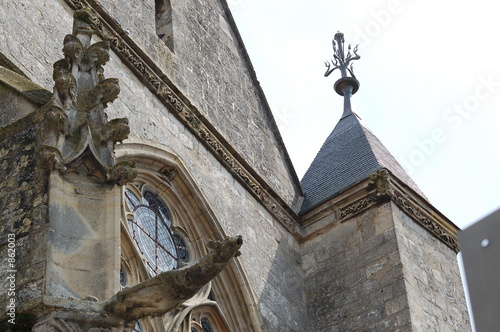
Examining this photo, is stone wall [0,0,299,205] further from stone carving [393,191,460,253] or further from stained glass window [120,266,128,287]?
stained glass window [120,266,128,287]

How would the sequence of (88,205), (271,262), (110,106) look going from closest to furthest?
1. (88,205)
2. (110,106)
3. (271,262)

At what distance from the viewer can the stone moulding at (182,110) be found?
8.37 metres

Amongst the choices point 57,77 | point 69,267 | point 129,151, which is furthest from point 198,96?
point 69,267

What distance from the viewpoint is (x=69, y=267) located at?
4168 millimetres

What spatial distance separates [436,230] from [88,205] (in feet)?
21.1

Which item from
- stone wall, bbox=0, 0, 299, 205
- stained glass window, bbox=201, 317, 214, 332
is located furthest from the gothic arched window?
stone wall, bbox=0, 0, 299, 205

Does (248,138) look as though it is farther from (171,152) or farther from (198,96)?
(171,152)

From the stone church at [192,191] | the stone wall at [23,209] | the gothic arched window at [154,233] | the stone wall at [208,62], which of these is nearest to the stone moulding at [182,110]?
the stone church at [192,191]

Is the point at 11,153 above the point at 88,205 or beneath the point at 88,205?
above

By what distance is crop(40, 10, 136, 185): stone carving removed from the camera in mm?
4688

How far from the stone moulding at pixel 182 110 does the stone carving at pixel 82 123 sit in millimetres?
2479

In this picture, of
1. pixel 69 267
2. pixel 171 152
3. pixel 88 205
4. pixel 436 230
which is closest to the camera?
pixel 69 267

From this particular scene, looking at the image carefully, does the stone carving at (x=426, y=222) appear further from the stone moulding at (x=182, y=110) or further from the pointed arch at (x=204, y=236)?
the pointed arch at (x=204, y=236)

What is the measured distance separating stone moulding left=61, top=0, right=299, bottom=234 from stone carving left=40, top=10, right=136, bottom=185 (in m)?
2.48
